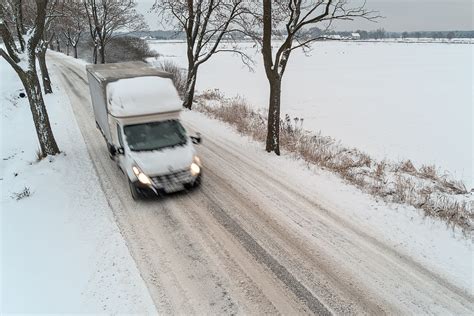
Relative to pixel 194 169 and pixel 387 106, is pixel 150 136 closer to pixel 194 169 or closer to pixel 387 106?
pixel 194 169

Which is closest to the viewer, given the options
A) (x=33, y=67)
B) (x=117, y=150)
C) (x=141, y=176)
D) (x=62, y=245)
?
(x=62, y=245)

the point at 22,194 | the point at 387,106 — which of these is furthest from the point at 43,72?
the point at 387,106

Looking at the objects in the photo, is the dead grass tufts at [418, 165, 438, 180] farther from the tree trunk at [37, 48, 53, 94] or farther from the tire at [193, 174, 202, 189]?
the tree trunk at [37, 48, 53, 94]

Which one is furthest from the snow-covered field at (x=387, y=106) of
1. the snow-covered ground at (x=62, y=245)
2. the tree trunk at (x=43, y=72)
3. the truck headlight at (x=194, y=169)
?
the tree trunk at (x=43, y=72)

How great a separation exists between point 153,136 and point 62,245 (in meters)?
3.61

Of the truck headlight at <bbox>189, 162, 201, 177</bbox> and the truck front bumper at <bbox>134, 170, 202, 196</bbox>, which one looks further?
the truck headlight at <bbox>189, 162, 201, 177</bbox>

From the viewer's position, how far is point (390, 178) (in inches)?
466

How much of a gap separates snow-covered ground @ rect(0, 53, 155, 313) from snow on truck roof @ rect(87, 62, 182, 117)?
8.43 feet

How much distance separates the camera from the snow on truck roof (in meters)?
9.37

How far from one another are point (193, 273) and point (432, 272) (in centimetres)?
461

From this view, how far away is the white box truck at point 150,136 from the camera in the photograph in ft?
29.6

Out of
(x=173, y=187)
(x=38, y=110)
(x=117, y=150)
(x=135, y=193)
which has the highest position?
(x=38, y=110)

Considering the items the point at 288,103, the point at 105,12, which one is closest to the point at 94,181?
the point at 288,103

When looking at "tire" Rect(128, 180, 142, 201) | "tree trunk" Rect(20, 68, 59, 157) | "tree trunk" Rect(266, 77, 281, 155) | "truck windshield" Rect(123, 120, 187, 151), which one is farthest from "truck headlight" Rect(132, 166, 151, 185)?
"tree trunk" Rect(266, 77, 281, 155)
